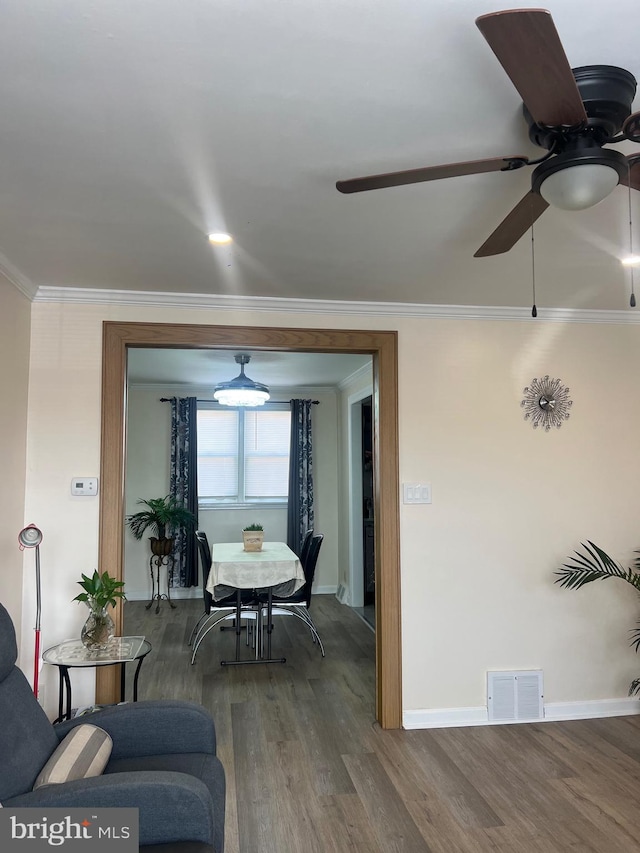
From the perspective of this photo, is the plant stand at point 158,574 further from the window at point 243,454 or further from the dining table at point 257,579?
the dining table at point 257,579

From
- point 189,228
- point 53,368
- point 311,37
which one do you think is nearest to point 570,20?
point 311,37

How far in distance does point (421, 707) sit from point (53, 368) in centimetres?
286

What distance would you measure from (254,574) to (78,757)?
2.93 m

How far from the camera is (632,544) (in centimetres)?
385

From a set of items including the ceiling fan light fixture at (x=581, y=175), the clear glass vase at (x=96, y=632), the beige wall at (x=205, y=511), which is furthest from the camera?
the beige wall at (x=205, y=511)

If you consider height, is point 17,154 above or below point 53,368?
above

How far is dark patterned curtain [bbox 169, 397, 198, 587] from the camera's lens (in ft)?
23.4

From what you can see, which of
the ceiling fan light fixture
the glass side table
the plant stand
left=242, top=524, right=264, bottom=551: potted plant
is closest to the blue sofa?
the glass side table

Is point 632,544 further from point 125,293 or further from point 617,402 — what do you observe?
point 125,293

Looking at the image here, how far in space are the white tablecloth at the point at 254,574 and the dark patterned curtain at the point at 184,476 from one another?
7.15 feet

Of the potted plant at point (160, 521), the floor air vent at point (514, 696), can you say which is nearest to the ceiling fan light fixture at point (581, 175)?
the floor air vent at point (514, 696)

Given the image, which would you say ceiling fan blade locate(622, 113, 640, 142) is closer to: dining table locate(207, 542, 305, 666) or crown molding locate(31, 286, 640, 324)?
crown molding locate(31, 286, 640, 324)

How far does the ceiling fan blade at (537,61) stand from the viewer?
3.47 ft

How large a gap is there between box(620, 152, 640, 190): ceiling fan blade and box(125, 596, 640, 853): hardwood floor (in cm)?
242
